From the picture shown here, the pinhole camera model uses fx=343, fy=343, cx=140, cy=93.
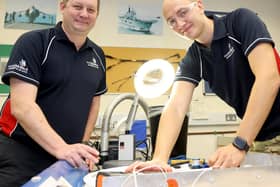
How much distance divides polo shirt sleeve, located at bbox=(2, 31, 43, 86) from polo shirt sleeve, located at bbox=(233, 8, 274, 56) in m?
0.77

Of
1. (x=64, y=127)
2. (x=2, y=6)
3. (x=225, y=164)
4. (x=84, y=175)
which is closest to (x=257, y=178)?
(x=225, y=164)

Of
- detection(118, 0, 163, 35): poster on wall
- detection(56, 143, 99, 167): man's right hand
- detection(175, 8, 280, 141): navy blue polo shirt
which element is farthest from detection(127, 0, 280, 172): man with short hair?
detection(118, 0, 163, 35): poster on wall

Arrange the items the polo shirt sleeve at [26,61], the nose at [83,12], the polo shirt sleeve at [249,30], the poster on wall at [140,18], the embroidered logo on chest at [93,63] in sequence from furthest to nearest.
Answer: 1. the poster on wall at [140,18]
2. the embroidered logo on chest at [93,63]
3. the nose at [83,12]
4. the polo shirt sleeve at [26,61]
5. the polo shirt sleeve at [249,30]

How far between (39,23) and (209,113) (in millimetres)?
1606

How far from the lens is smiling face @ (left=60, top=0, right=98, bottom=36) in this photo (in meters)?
1.41

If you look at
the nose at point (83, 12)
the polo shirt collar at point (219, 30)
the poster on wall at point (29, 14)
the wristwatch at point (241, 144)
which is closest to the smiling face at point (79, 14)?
the nose at point (83, 12)

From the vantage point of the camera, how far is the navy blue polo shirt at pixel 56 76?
52.0 inches

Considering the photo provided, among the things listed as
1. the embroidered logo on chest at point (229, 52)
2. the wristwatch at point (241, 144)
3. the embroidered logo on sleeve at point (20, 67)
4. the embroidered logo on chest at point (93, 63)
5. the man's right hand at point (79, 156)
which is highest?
the embroidered logo on chest at point (229, 52)

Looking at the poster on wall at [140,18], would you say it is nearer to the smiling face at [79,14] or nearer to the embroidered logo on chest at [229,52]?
the smiling face at [79,14]

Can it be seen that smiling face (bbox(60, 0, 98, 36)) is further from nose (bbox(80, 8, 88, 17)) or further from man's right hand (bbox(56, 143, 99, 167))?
man's right hand (bbox(56, 143, 99, 167))

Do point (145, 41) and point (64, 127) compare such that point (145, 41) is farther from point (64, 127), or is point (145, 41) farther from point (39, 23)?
point (64, 127)

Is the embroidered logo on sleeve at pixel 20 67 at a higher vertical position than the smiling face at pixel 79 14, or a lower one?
lower

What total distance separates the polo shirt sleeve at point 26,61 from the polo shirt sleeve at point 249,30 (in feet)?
2.52

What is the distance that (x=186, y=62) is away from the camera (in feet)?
4.99
